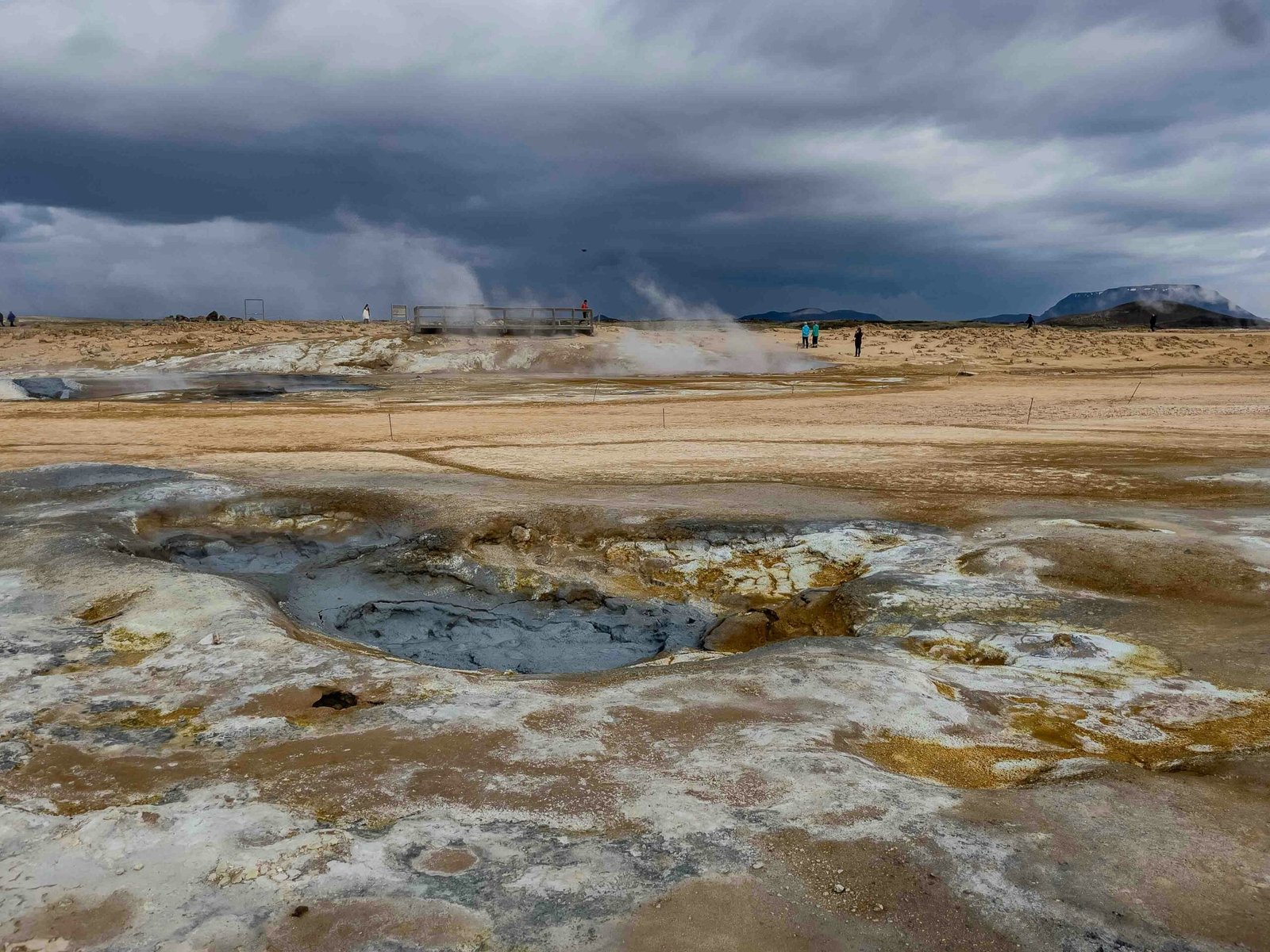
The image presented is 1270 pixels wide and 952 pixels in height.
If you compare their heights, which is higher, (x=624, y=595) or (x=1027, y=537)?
(x=1027, y=537)

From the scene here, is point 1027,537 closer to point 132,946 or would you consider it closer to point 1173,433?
point 132,946

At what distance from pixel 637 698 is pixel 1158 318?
92409 mm

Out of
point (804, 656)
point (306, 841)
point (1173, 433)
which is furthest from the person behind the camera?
point (1173, 433)

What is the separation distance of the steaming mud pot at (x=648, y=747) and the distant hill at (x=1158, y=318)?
75521 mm

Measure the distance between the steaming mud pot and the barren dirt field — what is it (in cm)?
2

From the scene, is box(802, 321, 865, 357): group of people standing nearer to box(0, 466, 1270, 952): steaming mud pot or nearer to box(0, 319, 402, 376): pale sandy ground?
box(0, 319, 402, 376): pale sandy ground

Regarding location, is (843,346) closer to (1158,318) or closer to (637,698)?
(637,698)

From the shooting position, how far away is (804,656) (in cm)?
552

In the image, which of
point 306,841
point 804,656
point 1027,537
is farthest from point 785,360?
point 306,841

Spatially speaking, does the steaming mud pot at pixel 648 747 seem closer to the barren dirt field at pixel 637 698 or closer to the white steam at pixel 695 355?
the barren dirt field at pixel 637 698

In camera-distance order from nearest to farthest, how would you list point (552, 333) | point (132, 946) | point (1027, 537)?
point (132, 946)
point (1027, 537)
point (552, 333)

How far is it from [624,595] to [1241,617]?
4.51 m

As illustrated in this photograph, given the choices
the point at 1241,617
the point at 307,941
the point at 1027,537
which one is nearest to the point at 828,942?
the point at 307,941

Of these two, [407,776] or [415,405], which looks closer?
[407,776]
